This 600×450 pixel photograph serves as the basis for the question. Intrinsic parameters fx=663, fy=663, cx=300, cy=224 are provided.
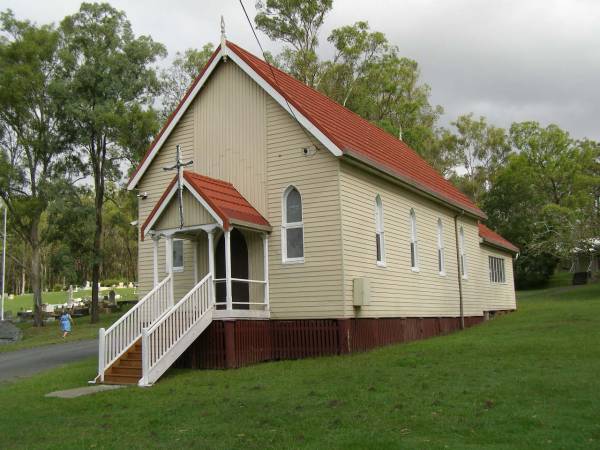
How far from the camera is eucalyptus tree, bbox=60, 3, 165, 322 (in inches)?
1561

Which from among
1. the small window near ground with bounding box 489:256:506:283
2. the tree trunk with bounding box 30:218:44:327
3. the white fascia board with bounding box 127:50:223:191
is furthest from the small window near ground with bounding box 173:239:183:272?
the tree trunk with bounding box 30:218:44:327

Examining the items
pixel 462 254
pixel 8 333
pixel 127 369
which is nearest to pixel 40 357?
pixel 127 369

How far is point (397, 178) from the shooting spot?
784 inches

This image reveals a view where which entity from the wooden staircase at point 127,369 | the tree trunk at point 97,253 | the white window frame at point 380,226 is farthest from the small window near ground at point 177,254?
the tree trunk at point 97,253

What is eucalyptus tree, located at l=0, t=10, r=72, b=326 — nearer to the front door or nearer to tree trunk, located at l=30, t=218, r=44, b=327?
tree trunk, located at l=30, t=218, r=44, b=327

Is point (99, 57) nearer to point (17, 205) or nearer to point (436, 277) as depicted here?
point (17, 205)

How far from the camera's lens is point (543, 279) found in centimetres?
6041

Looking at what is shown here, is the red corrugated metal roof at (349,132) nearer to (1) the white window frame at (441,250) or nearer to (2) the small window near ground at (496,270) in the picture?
(1) the white window frame at (441,250)

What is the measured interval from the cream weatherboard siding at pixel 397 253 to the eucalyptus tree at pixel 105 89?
2165cm

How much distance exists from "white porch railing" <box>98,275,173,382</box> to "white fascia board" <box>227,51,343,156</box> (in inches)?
214

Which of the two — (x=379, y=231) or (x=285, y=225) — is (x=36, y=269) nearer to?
(x=285, y=225)

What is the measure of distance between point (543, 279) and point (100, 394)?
53888 mm

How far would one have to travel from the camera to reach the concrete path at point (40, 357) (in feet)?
64.5

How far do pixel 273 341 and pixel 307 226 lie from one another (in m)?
3.19
